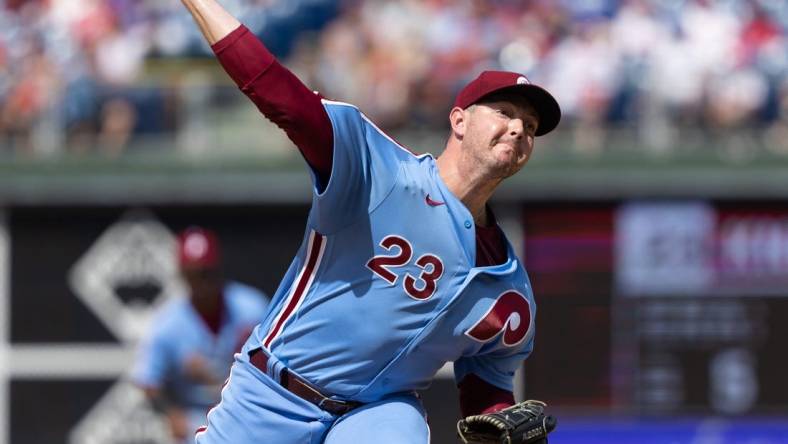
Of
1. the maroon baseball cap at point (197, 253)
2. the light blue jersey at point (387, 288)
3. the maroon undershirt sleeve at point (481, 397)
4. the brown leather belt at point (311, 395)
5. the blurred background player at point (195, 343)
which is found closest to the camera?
the light blue jersey at point (387, 288)

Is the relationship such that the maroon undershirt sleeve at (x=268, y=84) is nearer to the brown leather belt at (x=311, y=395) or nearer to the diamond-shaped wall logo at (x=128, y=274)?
the brown leather belt at (x=311, y=395)

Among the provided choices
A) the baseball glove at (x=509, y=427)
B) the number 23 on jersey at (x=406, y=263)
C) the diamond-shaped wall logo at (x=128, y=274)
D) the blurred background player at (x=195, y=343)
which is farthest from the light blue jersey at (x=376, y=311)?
the diamond-shaped wall logo at (x=128, y=274)

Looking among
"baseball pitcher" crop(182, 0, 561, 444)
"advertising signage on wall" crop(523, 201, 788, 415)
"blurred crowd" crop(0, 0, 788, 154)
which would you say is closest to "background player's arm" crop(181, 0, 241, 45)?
"baseball pitcher" crop(182, 0, 561, 444)

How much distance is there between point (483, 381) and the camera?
14.5ft

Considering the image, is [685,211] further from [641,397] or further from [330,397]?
[330,397]

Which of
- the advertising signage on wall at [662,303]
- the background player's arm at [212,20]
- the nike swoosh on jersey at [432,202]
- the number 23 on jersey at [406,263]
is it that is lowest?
the advertising signage on wall at [662,303]

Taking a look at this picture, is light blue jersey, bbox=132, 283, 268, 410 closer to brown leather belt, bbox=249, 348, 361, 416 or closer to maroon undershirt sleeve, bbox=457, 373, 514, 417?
maroon undershirt sleeve, bbox=457, 373, 514, 417

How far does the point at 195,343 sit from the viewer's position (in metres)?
7.53

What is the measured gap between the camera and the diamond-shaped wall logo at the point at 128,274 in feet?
31.5

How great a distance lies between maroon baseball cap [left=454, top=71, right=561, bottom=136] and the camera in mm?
4023

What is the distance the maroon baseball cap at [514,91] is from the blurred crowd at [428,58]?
516cm

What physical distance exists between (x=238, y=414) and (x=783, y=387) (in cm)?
599

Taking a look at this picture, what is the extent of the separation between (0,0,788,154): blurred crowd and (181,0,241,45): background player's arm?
5.68 metres

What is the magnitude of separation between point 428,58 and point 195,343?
3303mm
